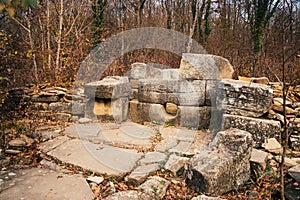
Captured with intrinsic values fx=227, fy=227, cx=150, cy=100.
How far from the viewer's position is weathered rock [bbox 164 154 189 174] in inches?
98.4

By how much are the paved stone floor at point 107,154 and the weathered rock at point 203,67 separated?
3.32 ft

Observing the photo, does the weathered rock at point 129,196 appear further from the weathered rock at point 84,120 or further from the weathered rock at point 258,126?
the weathered rock at point 84,120

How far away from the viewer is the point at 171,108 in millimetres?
4250

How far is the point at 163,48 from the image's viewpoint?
9031 mm

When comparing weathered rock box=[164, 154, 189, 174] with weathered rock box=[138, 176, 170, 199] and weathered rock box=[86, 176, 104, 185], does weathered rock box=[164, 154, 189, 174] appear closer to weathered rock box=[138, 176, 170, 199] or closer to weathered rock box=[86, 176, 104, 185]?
weathered rock box=[138, 176, 170, 199]

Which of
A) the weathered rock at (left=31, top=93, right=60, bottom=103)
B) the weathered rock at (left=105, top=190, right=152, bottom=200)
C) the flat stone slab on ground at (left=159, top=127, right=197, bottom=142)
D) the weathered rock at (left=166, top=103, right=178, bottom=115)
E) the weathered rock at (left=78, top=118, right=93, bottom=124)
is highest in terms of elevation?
the weathered rock at (left=31, top=93, right=60, bottom=103)

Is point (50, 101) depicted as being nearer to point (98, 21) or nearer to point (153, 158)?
point (153, 158)

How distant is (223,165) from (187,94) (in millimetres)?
2087

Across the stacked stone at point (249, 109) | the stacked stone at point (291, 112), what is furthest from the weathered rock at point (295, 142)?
the stacked stone at point (249, 109)

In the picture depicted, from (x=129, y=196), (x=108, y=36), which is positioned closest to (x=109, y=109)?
(x=129, y=196)

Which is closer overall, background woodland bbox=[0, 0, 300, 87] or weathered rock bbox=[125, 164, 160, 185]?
weathered rock bbox=[125, 164, 160, 185]

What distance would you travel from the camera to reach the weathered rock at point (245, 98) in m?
3.31

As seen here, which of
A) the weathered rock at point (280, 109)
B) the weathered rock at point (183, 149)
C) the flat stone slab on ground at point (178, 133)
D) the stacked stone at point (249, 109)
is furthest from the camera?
the flat stone slab on ground at point (178, 133)

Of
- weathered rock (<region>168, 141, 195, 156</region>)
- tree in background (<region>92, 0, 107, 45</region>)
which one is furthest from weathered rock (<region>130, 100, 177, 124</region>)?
tree in background (<region>92, 0, 107, 45</region>)
